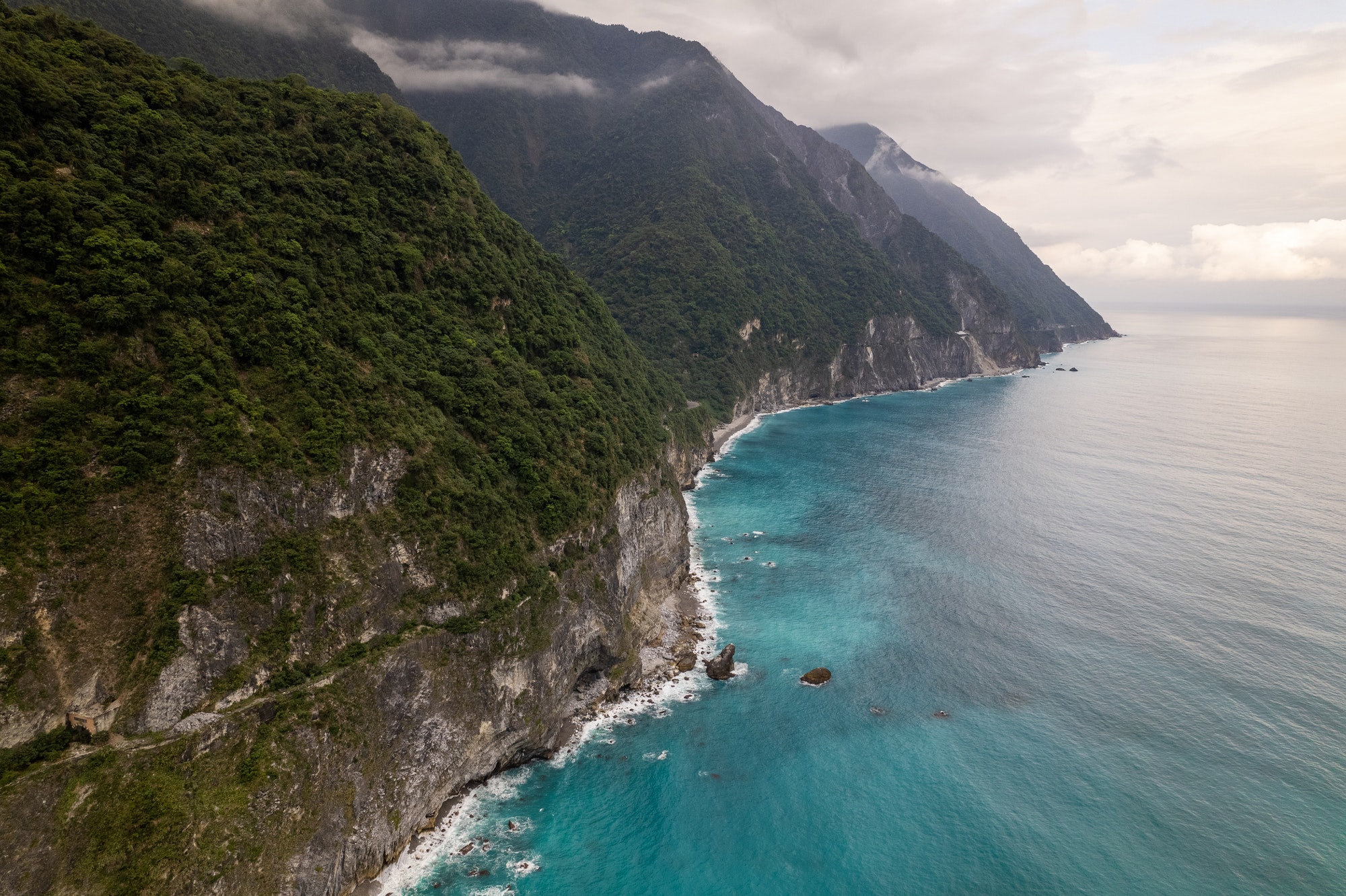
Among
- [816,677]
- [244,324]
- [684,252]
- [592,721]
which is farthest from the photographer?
[684,252]

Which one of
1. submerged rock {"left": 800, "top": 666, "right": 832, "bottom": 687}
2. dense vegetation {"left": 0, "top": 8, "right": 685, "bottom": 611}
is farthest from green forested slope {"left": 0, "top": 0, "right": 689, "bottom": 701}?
submerged rock {"left": 800, "top": 666, "right": 832, "bottom": 687}

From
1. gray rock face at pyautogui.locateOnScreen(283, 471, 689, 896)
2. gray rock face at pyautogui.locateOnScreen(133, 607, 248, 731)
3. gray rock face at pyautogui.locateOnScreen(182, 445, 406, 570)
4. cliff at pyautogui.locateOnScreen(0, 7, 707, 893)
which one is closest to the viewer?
cliff at pyautogui.locateOnScreen(0, 7, 707, 893)

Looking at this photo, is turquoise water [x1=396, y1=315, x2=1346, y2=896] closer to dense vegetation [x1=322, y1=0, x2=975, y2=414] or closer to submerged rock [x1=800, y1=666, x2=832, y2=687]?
submerged rock [x1=800, y1=666, x2=832, y2=687]

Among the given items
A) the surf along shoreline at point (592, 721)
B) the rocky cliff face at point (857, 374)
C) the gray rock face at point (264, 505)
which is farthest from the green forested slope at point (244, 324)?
the rocky cliff face at point (857, 374)

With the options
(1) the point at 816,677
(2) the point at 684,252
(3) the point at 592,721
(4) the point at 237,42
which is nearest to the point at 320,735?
(3) the point at 592,721

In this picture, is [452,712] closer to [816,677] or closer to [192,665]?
[192,665]

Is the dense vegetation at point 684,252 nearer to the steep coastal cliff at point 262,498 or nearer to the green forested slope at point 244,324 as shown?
the green forested slope at point 244,324
